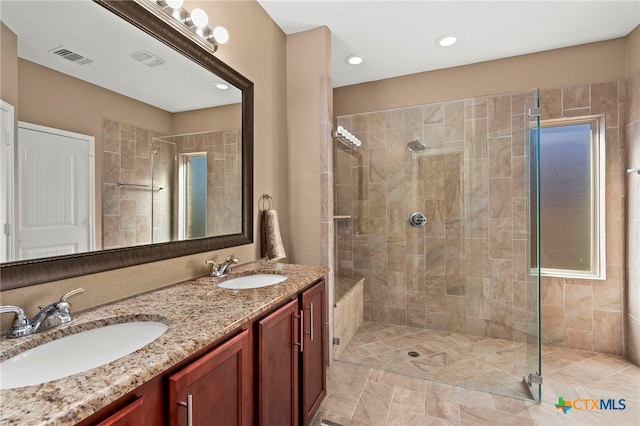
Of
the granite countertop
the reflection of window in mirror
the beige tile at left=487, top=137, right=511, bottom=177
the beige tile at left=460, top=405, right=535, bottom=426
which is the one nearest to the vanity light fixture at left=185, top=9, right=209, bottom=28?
the reflection of window in mirror

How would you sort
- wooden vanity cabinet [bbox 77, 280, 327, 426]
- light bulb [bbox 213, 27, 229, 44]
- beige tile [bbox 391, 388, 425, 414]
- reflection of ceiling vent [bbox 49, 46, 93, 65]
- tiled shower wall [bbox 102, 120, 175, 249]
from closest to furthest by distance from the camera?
wooden vanity cabinet [bbox 77, 280, 327, 426]
reflection of ceiling vent [bbox 49, 46, 93, 65]
tiled shower wall [bbox 102, 120, 175, 249]
light bulb [bbox 213, 27, 229, 44]
beige tile [bbox 391, 388, 425, 414]

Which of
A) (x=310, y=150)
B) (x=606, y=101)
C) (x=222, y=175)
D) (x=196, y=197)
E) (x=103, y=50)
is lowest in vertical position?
(x=196, y=197)

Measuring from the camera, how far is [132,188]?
119 centimetres

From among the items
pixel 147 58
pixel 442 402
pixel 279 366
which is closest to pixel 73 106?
pixel 147 58

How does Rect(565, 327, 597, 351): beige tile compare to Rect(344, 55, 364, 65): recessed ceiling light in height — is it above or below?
below

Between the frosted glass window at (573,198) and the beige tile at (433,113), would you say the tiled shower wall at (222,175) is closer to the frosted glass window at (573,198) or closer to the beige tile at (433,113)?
the beige tile at (433,113)

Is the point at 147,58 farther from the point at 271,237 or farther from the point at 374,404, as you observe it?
the point at 374,404

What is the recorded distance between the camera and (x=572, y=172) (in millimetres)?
2582

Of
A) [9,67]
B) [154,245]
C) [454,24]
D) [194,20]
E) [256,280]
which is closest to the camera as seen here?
[9,67]

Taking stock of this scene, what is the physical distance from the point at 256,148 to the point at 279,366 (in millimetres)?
1349

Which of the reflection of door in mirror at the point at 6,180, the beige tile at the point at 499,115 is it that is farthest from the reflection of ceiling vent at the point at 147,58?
the beige tile at the point at 499,115

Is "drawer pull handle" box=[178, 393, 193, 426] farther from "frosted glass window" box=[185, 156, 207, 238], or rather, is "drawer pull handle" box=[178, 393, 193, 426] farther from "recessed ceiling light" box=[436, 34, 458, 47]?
"recessed ceiling light" box=[436, 34, 458, 47]

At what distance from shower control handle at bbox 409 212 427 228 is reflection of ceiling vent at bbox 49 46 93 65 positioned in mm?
2526

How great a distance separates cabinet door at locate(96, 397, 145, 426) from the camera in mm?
578
